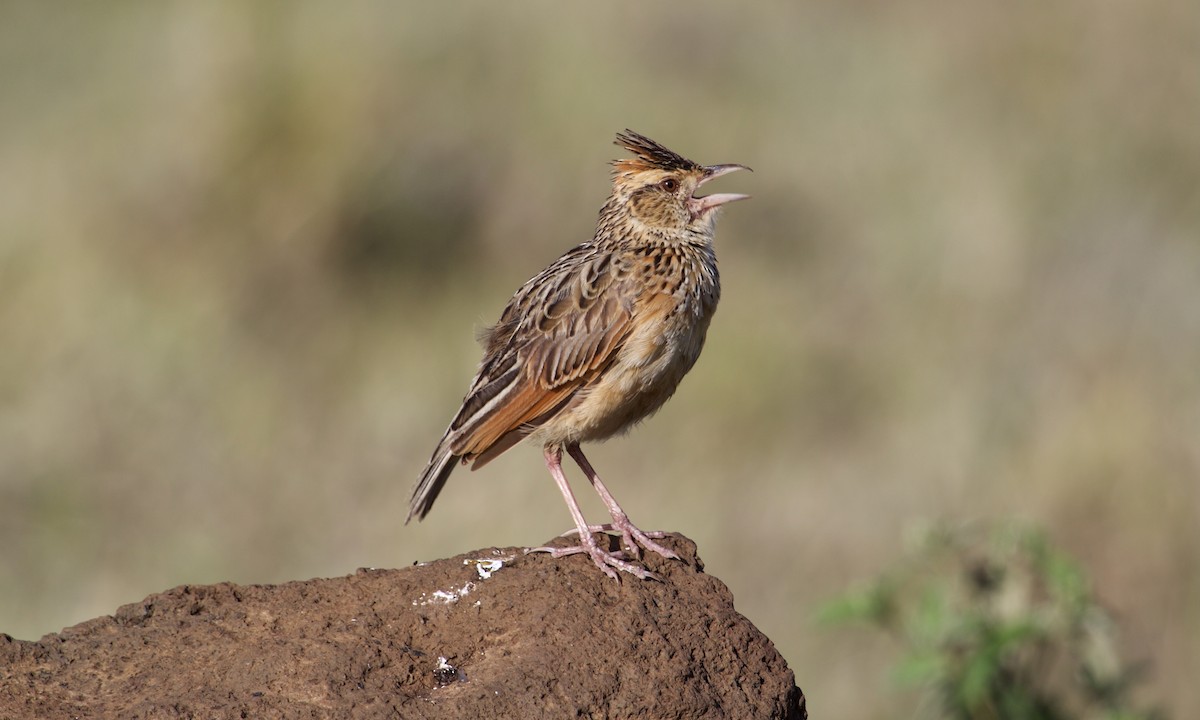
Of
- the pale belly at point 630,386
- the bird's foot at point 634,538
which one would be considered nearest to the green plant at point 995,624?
the pale belly at point 630,386

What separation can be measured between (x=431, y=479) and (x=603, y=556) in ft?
3.78

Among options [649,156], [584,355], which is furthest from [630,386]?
[649,156]

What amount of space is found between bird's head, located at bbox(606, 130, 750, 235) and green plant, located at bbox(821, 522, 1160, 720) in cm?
181

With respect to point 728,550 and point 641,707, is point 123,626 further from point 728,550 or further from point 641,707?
point 728,550

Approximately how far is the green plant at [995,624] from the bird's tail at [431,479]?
6.65 ft

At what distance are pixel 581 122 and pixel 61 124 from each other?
3931 mm

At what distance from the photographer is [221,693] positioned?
4.69m

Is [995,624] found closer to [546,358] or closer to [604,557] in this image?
[546,358]

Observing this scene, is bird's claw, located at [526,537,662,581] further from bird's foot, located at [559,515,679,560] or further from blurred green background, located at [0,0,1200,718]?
blurred green background, located at [0,0,1200,718]

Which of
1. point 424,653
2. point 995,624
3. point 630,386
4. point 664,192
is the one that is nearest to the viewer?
point 424,653

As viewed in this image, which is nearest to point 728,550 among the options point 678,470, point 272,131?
point 678,470

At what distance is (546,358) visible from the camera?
21.3 ft

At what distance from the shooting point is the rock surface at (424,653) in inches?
185

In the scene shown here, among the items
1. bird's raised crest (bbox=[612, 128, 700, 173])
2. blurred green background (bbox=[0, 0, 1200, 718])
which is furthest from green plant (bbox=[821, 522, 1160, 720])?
bird's raised crest (bbox=[612, 128, 700, 173])
